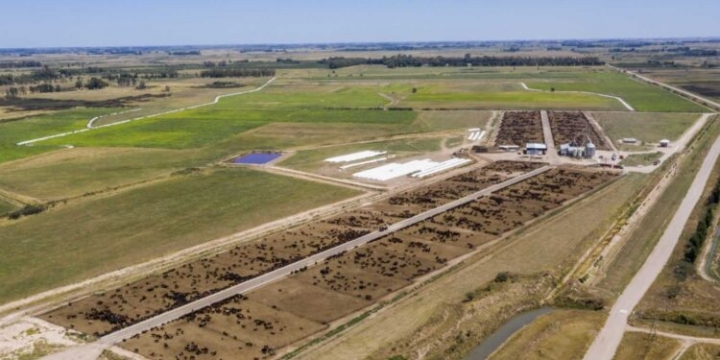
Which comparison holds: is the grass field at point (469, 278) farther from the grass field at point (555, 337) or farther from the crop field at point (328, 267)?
the grass field at point (555, 337)

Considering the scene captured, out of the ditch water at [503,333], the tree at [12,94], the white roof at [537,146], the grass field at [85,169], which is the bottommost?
the ditch water at [503,333]

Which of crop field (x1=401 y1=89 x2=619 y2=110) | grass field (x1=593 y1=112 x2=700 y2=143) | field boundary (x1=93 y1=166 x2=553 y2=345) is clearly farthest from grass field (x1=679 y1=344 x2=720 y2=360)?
crop field (x1=401 y1=89 x2=619 y2=110)

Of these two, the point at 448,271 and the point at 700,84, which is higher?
the point at 700,84

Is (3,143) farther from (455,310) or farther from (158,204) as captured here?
(455,310)

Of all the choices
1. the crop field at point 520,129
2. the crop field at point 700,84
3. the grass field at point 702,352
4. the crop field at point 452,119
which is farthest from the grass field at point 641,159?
the crop field at point 700,84

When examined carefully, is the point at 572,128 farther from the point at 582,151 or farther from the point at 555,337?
the point at 555,337

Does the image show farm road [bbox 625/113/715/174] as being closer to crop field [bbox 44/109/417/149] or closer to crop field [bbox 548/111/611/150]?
crop field [bbox 548/111/611/150]

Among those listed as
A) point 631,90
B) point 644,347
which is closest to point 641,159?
point 644,347
